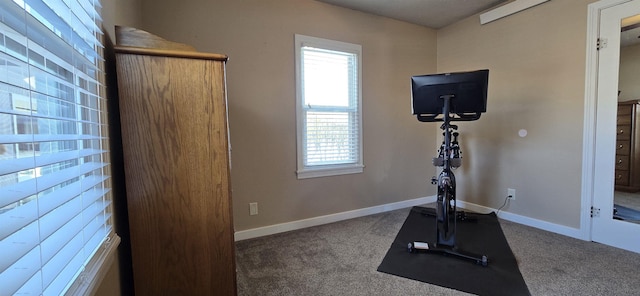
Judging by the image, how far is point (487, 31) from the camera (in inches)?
125

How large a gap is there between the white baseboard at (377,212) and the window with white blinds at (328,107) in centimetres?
51

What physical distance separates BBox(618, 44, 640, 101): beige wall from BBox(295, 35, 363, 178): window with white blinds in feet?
7.47

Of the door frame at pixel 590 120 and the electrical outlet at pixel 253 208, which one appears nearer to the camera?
the door frame at pixel 590 120

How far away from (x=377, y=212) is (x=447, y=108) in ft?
5.48

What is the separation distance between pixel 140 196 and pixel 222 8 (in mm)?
1980

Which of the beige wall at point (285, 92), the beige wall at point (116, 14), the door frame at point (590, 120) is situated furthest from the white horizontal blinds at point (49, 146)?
the door frame at point (590, 120)

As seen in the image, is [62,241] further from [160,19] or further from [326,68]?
[326,68]

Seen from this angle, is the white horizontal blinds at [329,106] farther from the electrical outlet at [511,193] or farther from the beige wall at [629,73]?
the beige wall at [629,73]

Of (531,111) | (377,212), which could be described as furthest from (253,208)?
(531,111)

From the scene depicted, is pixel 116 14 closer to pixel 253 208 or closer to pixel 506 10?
pixel 253 208

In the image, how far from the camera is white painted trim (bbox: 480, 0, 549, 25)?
9.07 ft

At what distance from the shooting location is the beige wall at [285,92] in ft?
8.03

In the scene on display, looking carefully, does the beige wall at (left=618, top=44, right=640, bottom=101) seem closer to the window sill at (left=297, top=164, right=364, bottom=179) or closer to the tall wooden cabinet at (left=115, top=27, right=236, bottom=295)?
the window sill at (left=297, top=164, right=364, bottom=179)

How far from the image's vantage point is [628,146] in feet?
7.47
